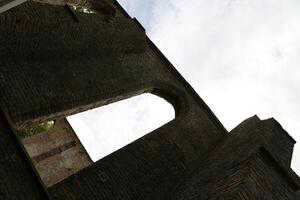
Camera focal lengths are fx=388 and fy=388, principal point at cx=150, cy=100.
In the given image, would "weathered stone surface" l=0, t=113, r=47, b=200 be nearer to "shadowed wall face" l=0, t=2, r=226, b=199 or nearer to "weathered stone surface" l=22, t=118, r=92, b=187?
"shadowed wall face" l=0, t=2, r=226, b=199

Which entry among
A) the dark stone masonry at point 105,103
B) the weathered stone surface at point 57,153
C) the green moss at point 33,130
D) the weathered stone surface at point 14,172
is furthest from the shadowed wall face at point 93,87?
the green moss at point 33,130

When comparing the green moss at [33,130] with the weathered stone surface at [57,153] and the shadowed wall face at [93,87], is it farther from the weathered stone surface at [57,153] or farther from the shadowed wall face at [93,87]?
the shadowed wall face at [93,87]

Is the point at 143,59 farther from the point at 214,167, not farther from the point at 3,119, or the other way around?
the point at 3,119

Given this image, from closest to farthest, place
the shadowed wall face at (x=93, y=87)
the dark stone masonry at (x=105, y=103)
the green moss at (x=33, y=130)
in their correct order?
the dark stone masonry at (x=105, y=103), the shadowed wall face at (x=93, y=87), the green moss at (x=33, y=130)

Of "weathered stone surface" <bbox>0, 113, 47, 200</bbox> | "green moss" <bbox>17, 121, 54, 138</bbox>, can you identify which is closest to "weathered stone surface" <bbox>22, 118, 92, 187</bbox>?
"green moss" <bbox>17, 121, 54, 138</bbox>

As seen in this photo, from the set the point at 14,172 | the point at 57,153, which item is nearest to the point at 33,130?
the point at 57,153

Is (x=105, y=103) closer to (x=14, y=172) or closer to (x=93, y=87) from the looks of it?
(x=93, y=87)

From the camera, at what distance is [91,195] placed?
5617mm

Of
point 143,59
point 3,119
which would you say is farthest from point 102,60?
point 3,119

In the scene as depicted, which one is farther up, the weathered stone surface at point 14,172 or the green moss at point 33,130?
the green moss at point 33,130

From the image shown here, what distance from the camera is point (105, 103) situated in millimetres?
7445

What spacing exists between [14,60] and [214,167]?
3.50 metres

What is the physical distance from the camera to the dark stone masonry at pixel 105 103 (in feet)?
15.2

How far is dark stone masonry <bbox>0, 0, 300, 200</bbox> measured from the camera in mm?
4643
